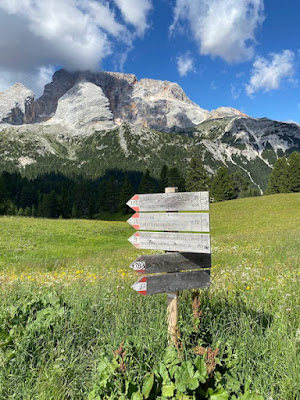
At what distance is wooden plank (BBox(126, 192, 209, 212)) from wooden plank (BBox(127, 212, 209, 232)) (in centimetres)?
11

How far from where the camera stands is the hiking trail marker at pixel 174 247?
4285 mm

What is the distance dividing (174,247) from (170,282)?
56 cm

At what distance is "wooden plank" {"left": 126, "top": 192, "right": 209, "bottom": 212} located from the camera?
170 inches

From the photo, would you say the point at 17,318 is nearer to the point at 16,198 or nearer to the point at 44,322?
the point at 44,322

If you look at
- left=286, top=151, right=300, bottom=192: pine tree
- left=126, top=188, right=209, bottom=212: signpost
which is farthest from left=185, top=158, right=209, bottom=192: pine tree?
left=126, top=188, right=209, bottom=212: signpost

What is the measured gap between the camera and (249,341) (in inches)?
155

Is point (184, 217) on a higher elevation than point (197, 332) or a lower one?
higher

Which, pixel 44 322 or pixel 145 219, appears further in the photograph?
pixel 145 219

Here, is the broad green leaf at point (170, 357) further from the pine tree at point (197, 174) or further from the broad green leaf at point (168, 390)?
the pine tree at point (197, 174)

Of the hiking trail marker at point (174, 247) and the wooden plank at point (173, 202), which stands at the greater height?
the wooden plank at point (173, 202)

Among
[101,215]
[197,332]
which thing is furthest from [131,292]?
[101,215]

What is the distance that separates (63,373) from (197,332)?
1868mm

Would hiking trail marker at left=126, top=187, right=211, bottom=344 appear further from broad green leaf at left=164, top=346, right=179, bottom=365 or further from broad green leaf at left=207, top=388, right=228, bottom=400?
broad green leaf at left=207, top=388, right=228, bottom=400

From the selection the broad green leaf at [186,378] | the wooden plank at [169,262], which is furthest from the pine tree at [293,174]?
the broad green leaf at [186,378]
